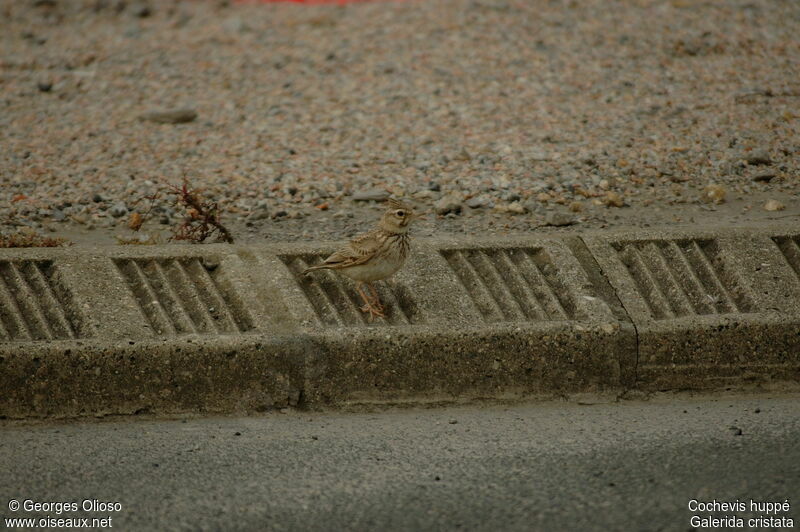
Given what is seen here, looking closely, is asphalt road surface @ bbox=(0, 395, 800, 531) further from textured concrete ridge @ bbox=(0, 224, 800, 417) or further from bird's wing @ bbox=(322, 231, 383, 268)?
bird's wing @ bbox=(322, 231, 383, 268)

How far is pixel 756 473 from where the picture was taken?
4.35 metres

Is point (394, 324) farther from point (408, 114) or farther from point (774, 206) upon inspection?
point (408, 114)

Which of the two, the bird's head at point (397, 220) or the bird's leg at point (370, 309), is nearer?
the bird's leg at point (370, 309)

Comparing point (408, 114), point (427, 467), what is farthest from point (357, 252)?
point (408, 114)

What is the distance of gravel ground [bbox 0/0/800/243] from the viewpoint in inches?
299

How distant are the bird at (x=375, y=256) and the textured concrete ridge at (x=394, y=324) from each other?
91mm

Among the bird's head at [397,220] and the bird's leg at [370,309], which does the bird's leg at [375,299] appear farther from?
the bird's head at [397,220]

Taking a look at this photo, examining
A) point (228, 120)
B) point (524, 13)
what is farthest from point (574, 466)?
point (524, 13)

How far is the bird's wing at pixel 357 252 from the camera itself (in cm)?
540

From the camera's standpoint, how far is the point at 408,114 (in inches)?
378

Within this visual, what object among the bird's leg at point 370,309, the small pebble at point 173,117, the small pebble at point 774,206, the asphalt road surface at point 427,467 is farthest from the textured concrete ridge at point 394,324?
the small pebble at point 173,117

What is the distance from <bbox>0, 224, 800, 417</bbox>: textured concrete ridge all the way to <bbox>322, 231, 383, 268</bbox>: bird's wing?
9.2 inches

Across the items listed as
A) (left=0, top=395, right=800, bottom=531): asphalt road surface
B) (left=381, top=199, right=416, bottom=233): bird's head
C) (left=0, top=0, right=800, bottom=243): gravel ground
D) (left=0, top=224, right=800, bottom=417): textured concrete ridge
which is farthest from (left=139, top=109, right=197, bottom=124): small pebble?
(left=0, top=395, right=800, bottom=531): asphalt road surface

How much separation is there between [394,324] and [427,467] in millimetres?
1092
